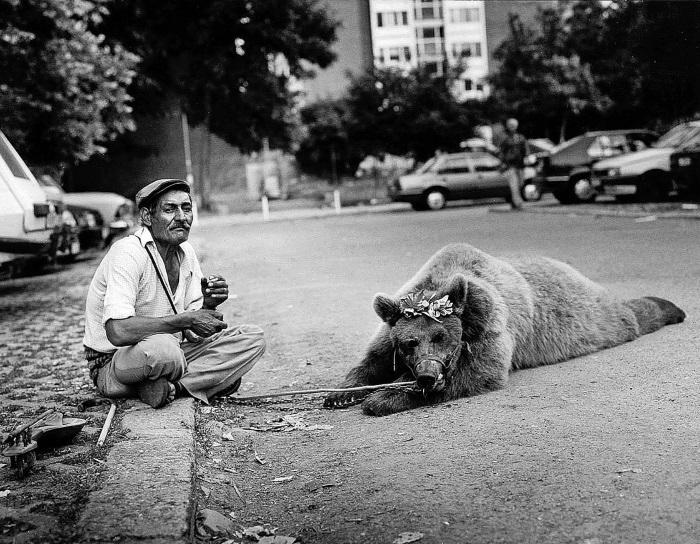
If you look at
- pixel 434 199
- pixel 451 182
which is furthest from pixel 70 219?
pixel 451 182

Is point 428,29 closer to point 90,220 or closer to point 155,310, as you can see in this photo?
point 90,220

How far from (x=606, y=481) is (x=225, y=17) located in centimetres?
3154

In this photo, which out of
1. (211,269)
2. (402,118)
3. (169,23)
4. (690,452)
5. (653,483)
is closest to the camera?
(653,483)

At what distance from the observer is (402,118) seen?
40094 millimetres

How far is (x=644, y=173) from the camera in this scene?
20719 mm

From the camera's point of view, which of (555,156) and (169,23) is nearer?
(555,156)

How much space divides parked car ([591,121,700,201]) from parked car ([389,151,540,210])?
6.82 m

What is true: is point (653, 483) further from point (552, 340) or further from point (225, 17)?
point (225, 17)

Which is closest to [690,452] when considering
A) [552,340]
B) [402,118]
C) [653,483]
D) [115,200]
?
[653,483]

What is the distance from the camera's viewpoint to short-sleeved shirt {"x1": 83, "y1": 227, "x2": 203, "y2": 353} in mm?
4875

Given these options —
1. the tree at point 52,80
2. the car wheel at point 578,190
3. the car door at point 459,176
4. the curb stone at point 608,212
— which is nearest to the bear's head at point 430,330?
the tree at point 52,80

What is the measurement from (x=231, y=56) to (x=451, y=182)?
10822 mm

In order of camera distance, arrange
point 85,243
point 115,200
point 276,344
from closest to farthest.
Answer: point 276,344
point 85,243
point 115,200

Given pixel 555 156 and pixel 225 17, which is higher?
pixel 225 17
